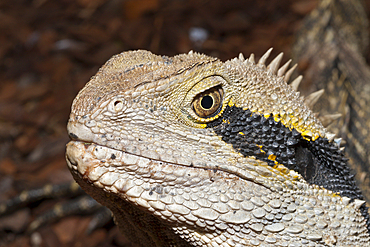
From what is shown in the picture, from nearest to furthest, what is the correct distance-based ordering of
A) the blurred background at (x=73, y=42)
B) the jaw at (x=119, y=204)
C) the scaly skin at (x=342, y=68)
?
the jaw at (x=119, y=204), the scaly skin at (x=342, y=68), the blurred background at (x=73, y=42)

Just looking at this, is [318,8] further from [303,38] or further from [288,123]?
[288,123]

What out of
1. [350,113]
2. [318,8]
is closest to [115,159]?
[350,113]

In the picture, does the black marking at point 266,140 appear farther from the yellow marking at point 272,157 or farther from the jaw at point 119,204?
the jaw at point 119,204

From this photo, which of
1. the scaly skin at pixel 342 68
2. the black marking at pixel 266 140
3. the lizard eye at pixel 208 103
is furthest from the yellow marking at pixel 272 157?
the scaly skin at pixel 342 68

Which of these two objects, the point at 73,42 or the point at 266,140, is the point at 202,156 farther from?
the point at 73,42

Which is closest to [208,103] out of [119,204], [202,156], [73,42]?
[202,156]

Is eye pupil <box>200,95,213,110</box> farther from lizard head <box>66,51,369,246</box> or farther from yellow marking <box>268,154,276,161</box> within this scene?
yellow marking <box>268,154,276,161</box>

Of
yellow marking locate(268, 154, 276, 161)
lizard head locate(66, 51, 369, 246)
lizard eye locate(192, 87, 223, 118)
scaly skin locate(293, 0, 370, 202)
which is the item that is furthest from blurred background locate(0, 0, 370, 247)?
yellow marking locate(268, 154, 276, 161)
